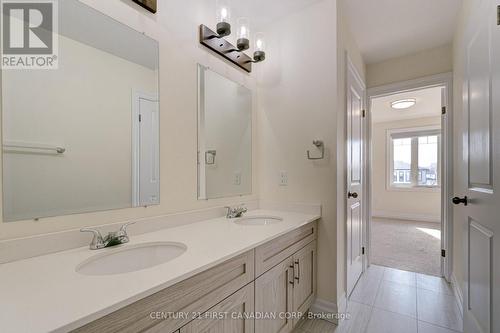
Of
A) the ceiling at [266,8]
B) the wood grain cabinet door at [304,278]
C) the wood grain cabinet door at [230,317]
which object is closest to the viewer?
the wood grain cabinet door at [230,317]

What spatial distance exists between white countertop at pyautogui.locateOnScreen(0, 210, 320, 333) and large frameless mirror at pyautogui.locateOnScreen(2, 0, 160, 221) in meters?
0.25

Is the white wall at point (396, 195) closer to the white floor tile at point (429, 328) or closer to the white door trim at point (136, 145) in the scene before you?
the white floor tile at point (429, 328)

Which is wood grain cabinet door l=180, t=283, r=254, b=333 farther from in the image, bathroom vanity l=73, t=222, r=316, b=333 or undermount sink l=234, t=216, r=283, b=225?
undermount sink l=234, t=216, r=283, b=225

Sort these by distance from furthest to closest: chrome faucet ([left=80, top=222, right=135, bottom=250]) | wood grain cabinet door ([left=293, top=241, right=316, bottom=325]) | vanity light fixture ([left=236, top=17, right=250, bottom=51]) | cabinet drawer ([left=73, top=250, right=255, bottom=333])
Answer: vanity light fixture ([left=236, top=17, right=250, bottom=51]) < wood grain cabinet door ([left=293, top=241, right=316, bottom=325]) < chrome faucet ([left=80, top=222, right=135, bottom=250]) < cabinet drawer ([left=73, top=250, right=255, bottom=333])

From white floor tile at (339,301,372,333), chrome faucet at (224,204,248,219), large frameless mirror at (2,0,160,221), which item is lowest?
white floor tile at (339,301,372,333)

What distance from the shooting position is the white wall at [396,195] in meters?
5.05

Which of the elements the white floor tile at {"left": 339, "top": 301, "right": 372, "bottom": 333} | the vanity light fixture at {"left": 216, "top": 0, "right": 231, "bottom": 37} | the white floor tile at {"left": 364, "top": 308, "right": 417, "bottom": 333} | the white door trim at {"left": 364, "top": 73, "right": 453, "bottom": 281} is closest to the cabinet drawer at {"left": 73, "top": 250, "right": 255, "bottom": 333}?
the white floor tile at {"left": 339, "top": 301, "right": 372, "bottom": 333}

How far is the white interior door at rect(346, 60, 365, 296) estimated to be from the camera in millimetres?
2064

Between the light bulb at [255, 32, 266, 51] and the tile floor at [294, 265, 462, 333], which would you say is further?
the light bulb at [255, 32, 266, 51]

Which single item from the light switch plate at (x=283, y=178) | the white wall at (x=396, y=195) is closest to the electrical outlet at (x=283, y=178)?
the light switch plate at (x=283, y=178)

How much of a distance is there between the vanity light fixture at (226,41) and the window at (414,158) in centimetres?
503

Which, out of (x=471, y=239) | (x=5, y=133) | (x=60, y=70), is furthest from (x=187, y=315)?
(x=471, y=239)

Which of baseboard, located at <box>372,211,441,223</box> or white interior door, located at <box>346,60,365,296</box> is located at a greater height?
white interior door, located at <box>346,60,365,296</box>

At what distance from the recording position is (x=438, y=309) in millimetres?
1885
